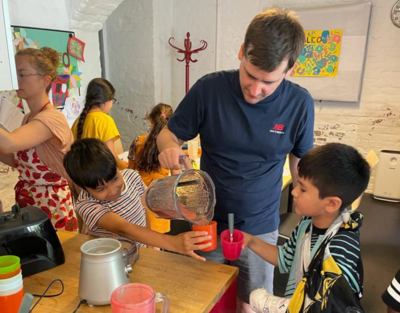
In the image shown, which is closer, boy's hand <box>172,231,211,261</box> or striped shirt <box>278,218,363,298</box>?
striped shirt <box>278,218,363,298</box>

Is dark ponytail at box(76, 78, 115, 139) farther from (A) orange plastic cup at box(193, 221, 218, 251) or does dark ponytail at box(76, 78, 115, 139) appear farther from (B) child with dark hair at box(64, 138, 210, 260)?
(A) orange plastic cup at box(193, 221, 218, 251)

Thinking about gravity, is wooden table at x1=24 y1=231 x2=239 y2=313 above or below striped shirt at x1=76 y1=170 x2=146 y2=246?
below

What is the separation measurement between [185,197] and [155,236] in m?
0.18

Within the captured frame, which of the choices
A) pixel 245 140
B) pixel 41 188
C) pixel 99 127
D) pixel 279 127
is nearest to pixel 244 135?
pixel 245 140

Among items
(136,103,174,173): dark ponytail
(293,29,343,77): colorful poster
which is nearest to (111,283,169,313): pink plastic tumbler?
(136,103,174,173): dark ponytail

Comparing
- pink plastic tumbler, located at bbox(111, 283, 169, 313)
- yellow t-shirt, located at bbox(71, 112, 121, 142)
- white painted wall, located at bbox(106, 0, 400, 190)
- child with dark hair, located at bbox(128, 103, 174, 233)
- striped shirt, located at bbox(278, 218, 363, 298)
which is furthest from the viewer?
white painted wall, located at bbox(106, 0, 400, 190)

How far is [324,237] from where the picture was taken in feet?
3.57

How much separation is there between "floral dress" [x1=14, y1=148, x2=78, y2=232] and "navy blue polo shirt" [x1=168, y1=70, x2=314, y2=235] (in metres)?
0.70

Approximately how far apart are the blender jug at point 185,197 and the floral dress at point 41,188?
68 cm

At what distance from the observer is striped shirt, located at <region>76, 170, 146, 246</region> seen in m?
1.35

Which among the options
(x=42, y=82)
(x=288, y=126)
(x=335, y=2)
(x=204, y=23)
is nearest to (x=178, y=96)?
(x=204, y=23)

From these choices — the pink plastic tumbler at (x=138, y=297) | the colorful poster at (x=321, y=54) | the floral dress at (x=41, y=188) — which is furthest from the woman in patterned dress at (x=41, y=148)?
the colorful poster at (x=321, y=54)

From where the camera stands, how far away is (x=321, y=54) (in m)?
4.07

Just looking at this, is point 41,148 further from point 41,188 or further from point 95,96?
point 95,96
